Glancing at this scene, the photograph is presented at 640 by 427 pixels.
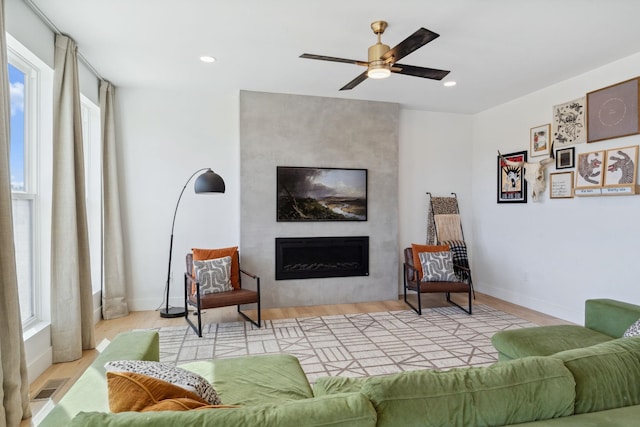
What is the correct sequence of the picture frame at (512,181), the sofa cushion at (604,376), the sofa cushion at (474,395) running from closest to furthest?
the sofa cushion at (474,395) → the sofa cushion at (604,376) → the picture frame at (512,181)

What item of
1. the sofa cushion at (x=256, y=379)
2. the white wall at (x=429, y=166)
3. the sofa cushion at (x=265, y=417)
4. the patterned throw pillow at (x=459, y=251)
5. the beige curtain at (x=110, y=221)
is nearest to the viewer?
the sofa cushion at (x=265, y=417)

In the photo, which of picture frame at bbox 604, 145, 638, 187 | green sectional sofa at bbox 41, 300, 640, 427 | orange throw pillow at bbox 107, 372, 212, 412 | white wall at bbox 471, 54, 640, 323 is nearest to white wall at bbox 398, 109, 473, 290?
white wall at bbox 471, 54, 640, 323

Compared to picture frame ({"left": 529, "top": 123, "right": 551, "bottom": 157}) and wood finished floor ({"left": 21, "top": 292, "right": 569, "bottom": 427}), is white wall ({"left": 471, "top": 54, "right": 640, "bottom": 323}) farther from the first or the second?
wood finished floor ({"left": 21, "top": 292, "right": 569, "bottom": 427})

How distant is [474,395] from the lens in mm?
1127

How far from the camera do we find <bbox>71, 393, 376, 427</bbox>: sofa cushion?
943 mm

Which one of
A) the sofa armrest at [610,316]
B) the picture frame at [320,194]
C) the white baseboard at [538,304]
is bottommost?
the white baseboard at [538,304]

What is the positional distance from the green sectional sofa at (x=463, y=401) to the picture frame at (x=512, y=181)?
4027mm

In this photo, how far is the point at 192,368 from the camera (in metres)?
2.04

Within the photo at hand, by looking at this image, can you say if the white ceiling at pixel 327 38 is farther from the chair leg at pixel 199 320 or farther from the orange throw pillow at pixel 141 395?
the orange throw pillow at pixel 141 395

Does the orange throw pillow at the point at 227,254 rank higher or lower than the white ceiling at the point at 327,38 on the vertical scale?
lower

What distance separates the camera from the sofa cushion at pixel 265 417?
3.09 ft

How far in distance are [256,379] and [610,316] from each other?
253 cm

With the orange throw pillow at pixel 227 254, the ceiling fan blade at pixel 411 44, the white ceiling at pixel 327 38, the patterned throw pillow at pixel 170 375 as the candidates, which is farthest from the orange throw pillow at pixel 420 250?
the patterned throw pillow at pixel 170 375

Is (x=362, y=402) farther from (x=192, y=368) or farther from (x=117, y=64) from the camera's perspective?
(x=117, y=64)
